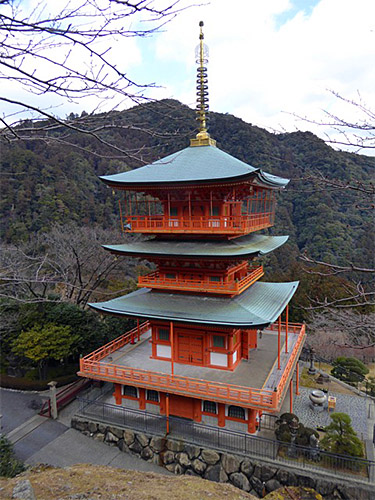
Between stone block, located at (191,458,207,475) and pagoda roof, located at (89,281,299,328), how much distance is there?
4939mm

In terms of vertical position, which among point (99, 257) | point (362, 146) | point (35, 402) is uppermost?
point (362, 146)

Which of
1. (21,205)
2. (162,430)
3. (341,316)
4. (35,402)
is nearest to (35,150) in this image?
(21,205)

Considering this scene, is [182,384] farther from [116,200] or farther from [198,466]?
[116,200]

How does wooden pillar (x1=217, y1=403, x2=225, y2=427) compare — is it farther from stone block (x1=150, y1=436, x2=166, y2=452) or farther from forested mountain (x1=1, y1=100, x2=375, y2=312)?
forested mountain (x1=1, y1=100, x2=375, y2=312)

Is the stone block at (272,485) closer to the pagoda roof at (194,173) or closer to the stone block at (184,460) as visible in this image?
the stone block at (184,460)

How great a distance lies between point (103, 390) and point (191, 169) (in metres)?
11.4

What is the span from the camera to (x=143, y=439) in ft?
41.9

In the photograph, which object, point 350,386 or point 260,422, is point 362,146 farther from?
point 350,386

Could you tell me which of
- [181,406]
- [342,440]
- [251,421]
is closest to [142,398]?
[181,406]

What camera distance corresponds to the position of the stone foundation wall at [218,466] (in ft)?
35.0

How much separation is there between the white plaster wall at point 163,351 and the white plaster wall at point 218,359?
209cm

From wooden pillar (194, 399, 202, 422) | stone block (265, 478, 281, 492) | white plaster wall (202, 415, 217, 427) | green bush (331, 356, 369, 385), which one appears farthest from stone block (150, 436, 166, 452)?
green bush (331, 356, 369, 385)

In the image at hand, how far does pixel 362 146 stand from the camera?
5094 millimetres

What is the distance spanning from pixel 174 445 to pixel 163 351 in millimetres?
3896
